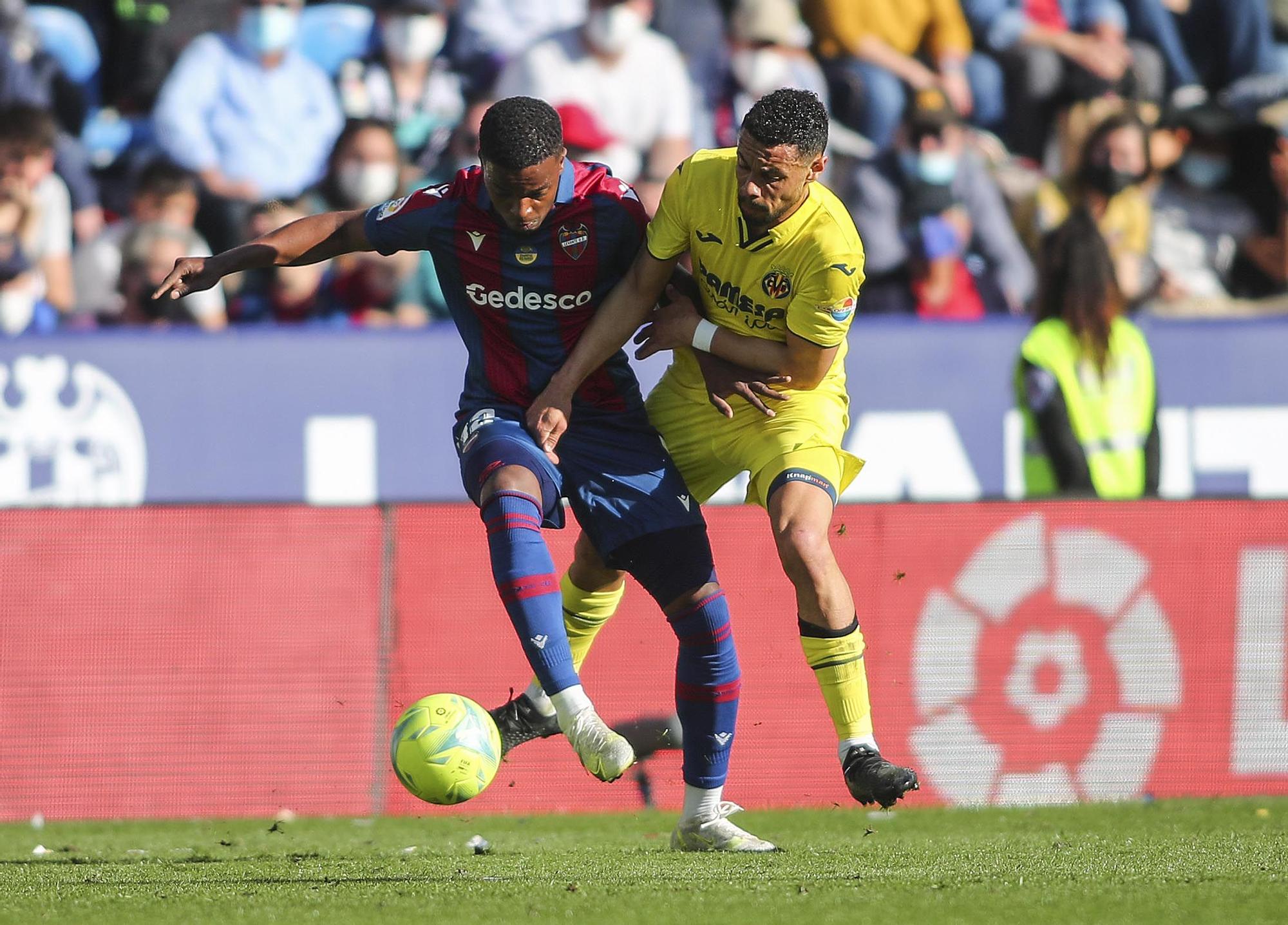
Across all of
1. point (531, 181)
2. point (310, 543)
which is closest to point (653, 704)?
point (310, 543)

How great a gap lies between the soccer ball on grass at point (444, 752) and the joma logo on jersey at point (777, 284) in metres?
1.72

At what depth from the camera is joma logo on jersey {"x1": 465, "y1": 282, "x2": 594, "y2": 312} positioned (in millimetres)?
5945

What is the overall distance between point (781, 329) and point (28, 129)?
6807 millimetres

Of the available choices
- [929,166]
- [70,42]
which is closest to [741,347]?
[929,166]

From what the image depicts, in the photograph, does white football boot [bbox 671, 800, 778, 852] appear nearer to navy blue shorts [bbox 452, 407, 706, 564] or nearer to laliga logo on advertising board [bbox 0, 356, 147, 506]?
navy blue shorts [bbox 452, 407, 706, 564]

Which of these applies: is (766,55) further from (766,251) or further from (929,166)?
(766,251)

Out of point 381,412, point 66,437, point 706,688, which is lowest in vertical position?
point 66,437

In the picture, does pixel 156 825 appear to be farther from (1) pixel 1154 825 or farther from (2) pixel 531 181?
(1) pixel 1154 825

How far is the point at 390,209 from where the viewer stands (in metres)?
6.00

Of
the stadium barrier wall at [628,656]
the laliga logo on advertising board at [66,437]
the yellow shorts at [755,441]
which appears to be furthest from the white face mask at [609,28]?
the yellow shorts at [755,441]

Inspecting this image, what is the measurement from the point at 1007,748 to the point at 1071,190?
4.95 metres

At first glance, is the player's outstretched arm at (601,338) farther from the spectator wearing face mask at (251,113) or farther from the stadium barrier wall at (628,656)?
the spectator wearing face mask at (251,113)

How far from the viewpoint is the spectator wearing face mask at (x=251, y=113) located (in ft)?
37.5

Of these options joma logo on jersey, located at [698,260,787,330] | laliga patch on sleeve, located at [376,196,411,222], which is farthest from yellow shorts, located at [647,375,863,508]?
laliga patch on sleeve, located at [376,196,411,222]
